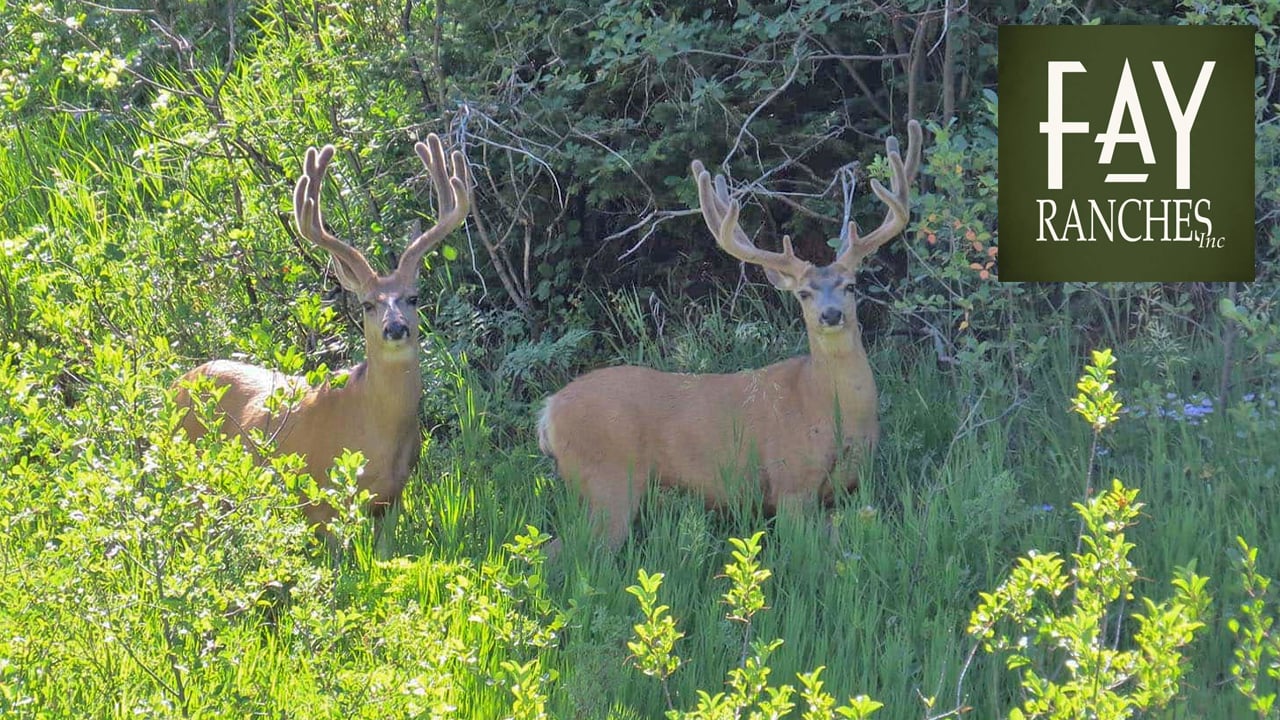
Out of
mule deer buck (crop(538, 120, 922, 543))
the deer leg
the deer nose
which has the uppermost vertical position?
the deer nose

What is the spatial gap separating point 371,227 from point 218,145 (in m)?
0.88

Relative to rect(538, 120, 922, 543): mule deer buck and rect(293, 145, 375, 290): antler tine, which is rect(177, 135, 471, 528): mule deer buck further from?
rect(538, 120, 922, 543): mule deer buck

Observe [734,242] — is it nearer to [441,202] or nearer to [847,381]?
[847,381]

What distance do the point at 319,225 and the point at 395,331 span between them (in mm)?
536

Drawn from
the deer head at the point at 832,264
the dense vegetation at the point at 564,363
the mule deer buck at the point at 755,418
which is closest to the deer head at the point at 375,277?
the dense vegetation at the point at 564,363

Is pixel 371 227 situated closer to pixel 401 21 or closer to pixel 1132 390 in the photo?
pixel 401 21

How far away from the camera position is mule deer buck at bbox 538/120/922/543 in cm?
663

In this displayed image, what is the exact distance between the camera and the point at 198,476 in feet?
15.1

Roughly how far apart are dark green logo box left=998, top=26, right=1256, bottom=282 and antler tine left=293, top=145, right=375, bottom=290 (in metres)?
2.70

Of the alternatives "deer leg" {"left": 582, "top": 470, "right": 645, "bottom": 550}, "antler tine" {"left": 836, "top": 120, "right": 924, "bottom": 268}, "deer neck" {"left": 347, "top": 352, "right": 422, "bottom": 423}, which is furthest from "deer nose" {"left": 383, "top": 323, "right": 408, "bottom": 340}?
"antler tine" {"left": 836, "top": 120, "right": 924, "bottom": 268}

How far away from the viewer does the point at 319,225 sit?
256 inches

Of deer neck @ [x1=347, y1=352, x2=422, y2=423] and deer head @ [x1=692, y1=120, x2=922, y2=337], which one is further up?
deer head @ [x1=692, y1=120, x2=922, y2=337]

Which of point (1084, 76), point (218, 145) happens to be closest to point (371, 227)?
point (218, 145)

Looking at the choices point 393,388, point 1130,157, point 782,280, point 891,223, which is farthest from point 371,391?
point 1130,157
